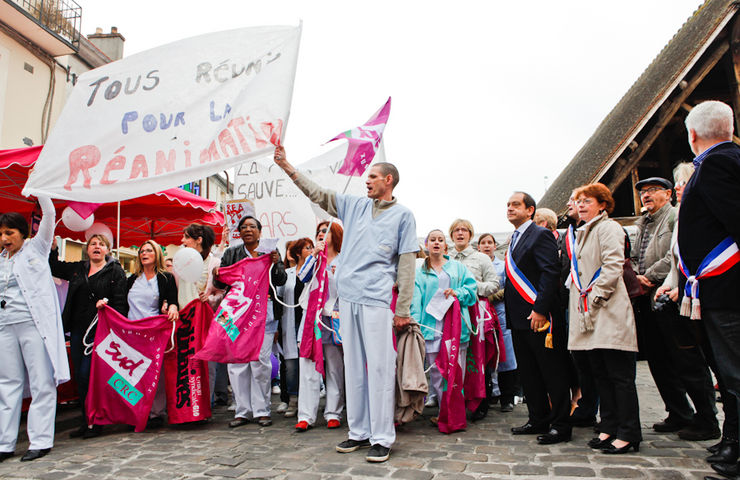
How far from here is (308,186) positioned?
4.09m

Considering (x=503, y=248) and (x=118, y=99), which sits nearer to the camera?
(x=118, y=99)

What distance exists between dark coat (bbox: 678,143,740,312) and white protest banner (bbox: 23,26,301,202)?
292cm

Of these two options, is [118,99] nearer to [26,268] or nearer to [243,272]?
[26,268]

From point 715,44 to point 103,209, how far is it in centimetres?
1062

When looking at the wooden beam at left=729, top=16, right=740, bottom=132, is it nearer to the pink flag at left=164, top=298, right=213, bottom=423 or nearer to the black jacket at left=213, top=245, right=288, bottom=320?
the black jacket at left=213, top=245, right=288, bottom=320

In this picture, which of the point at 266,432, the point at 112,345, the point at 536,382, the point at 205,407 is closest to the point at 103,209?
the point at 112,345

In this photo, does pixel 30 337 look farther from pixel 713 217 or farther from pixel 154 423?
pixel 713 217

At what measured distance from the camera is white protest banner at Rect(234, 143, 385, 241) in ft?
19.1

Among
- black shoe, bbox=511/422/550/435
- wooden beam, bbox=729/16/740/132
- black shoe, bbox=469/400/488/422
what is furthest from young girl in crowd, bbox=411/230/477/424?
wooden beam, bbox=729/16/740/132

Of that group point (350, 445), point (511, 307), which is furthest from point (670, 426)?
point (350, 445)

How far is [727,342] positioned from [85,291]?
16.7 ft

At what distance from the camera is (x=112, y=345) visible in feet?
15.8

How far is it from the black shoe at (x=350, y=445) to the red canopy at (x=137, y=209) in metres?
4.40

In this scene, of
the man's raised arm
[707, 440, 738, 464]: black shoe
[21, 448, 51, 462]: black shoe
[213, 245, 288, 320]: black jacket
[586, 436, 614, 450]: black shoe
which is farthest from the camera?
[213, 245, 288, 320]: black jacket
